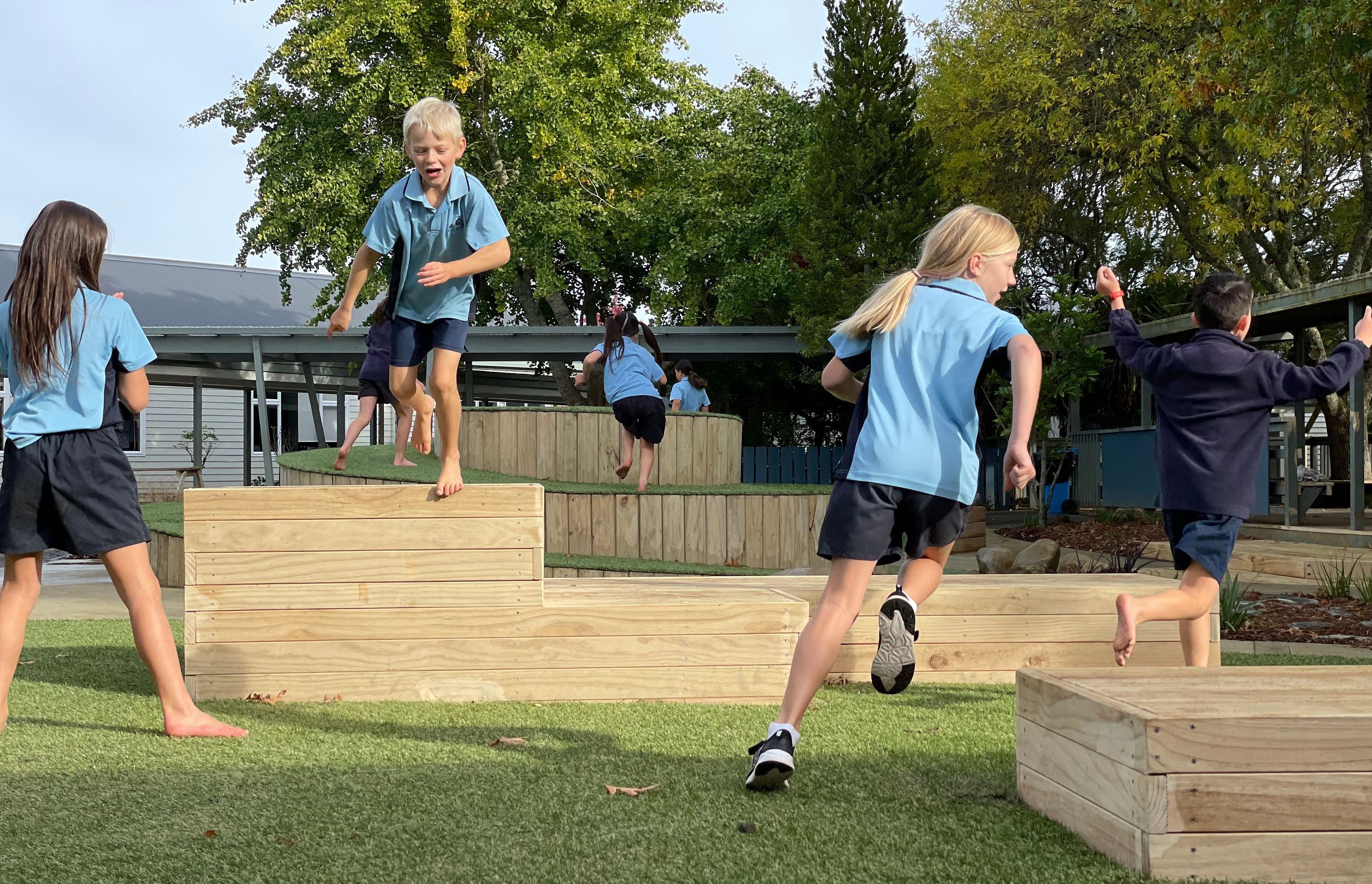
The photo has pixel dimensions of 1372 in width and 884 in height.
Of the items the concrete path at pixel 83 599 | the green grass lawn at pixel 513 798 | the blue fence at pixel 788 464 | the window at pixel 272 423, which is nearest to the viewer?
the green grass lawn at pixel 513 798

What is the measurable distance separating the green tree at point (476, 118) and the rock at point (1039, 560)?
1591cm

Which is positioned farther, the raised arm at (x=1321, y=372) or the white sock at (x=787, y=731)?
the raised arm at (x=1321, y=372)

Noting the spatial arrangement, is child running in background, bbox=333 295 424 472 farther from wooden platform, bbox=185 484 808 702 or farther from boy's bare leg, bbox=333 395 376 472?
wooden platform, bbox=185 484 808 702

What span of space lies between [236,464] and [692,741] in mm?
33116

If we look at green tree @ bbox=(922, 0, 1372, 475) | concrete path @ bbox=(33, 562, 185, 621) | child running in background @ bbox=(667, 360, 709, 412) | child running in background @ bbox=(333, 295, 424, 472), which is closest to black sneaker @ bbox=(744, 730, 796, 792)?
concrete path @ bbox=(33, 562, 185, 621)

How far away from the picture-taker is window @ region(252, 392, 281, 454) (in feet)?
109

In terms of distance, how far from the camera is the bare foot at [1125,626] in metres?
3.63

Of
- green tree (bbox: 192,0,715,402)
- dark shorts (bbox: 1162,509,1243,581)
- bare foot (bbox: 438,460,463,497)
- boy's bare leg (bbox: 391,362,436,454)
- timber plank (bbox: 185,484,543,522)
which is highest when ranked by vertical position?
green tree (bbox: 192,0,715,402)

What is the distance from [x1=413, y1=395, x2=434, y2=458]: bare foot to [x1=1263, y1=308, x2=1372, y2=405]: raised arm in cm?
439

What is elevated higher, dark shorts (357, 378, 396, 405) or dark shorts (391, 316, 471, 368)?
dark shorts (357, 378, 396, 405)

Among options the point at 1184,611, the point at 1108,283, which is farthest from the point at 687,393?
the point at 1184,611

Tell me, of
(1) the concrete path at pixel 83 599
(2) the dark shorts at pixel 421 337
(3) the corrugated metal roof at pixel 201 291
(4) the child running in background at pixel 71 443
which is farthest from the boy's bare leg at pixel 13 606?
(3) the corrugated metal roof at pixel 201 291

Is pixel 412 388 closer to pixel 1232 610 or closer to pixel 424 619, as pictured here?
pixel 424 619

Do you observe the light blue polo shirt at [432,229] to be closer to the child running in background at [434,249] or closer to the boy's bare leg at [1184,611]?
the child running in background at [434,249]
